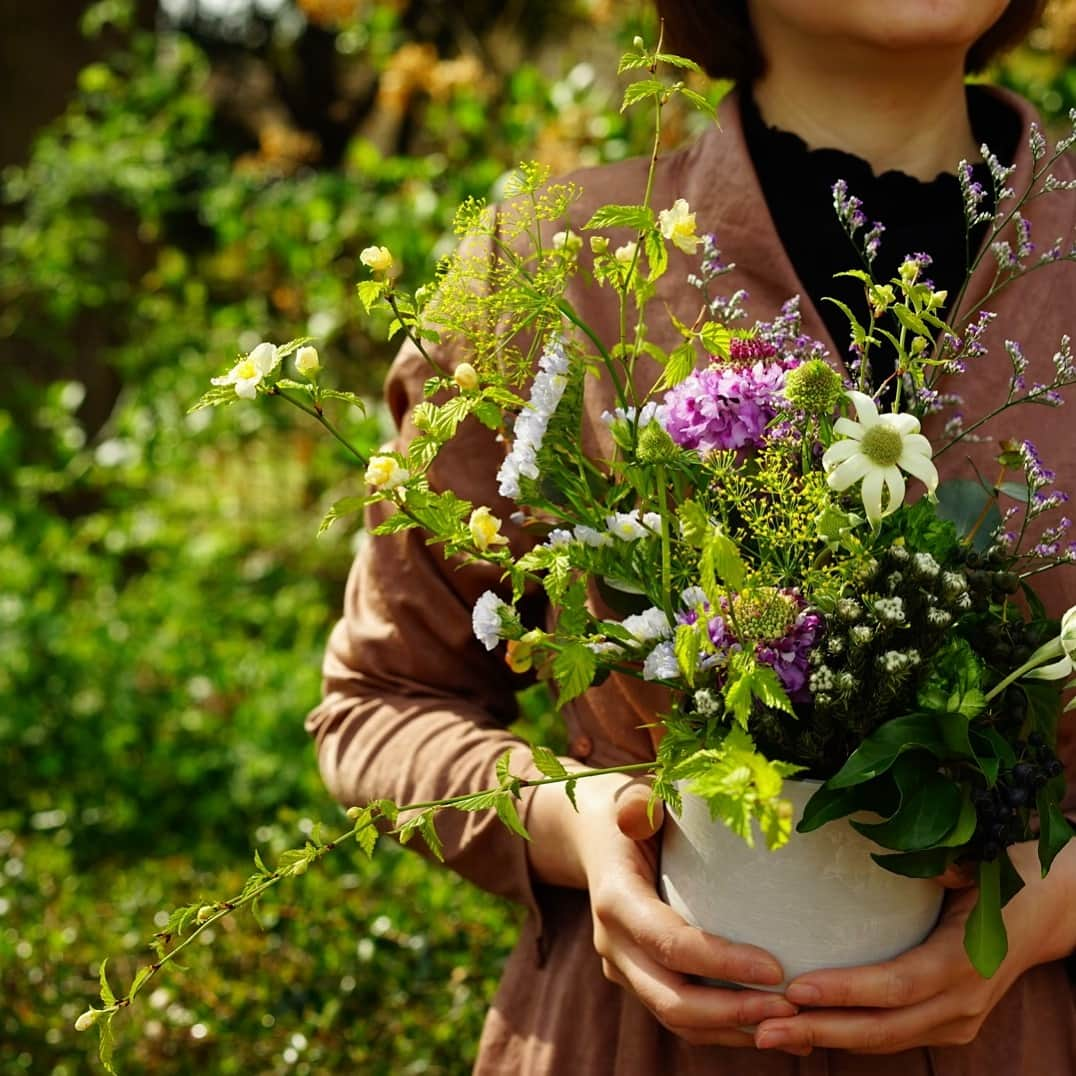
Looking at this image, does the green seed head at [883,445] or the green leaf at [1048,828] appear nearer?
the green seed head at [883,445]

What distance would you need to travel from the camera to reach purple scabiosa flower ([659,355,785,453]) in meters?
1.05

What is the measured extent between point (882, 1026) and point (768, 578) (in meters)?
0.36

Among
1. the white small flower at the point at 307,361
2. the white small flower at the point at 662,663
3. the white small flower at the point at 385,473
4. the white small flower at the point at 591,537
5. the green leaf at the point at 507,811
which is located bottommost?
the green leaf at the point at 507,811

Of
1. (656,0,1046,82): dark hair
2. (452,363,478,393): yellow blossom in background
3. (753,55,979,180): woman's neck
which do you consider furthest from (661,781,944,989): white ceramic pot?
(656,0,1046,82): dark hair

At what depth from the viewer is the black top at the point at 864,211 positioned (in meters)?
1.42

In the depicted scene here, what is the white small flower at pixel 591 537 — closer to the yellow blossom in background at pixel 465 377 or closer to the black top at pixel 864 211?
the yellow blossom in background at pixel 465 377

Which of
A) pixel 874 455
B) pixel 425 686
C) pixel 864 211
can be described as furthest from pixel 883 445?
pixel 425 686

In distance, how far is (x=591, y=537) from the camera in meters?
1.07

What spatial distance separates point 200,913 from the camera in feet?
3.70

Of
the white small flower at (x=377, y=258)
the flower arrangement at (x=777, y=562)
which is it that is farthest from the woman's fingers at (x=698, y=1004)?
the white small flower at (x=377, y=258)

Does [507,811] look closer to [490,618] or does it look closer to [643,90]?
[490,618]

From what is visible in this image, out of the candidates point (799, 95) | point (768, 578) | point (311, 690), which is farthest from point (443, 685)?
point (311, 690)

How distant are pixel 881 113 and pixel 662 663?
718mm

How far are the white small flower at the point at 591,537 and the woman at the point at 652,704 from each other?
9.8 inches
